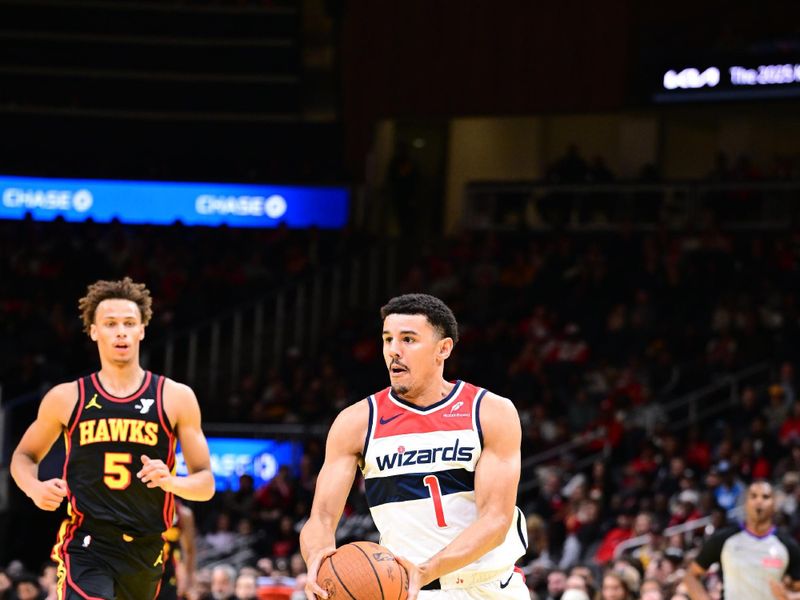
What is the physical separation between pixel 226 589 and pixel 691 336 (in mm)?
8449

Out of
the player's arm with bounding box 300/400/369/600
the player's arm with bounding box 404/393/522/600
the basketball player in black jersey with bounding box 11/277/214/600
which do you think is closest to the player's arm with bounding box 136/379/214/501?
the basketball player in black jersey with bounding box 11/277/214/600

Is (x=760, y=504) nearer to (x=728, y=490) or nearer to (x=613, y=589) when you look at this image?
(x=613, y=589)

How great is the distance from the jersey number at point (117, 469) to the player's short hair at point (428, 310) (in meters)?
1.91

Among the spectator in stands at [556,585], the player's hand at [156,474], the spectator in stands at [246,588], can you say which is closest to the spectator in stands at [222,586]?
the spectator in stands at [246,588]

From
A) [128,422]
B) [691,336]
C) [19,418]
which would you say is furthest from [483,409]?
[19,418]

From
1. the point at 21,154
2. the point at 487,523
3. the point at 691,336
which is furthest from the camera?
the point at 21,154

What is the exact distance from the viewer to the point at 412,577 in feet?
18.8

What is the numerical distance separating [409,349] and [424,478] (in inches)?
21.1

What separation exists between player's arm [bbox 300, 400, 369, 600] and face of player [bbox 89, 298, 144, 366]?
1.78 m

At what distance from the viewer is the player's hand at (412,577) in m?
5.69

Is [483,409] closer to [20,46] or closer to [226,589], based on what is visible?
[226,589]

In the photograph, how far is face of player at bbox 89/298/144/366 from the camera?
25.4 ft

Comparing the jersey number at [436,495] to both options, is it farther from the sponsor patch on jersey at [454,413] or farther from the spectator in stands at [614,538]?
the spectator in stands at [614,538]

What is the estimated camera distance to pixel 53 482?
24.0ft
